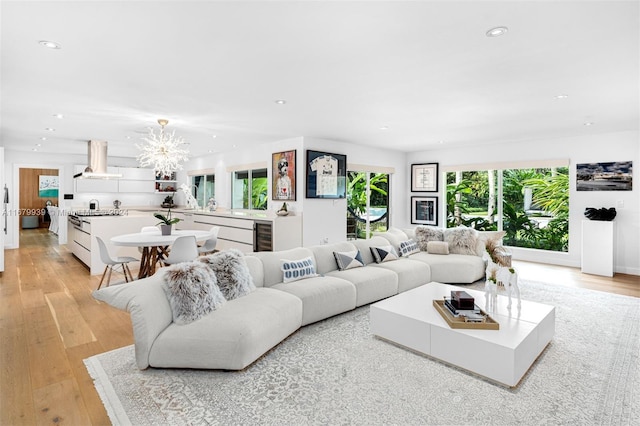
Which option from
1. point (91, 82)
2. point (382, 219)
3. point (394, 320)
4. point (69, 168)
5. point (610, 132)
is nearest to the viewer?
point (394, 320)

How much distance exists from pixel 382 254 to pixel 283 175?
9.62ft

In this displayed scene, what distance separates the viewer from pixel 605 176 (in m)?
5.90

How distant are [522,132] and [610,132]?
144cm

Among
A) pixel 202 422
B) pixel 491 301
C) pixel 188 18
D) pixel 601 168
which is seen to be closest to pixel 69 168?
pixel 188 18

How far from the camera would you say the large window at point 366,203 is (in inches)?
303

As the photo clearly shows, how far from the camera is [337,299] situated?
11.6 ft

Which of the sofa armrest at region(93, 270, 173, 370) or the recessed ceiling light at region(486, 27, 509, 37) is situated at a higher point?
the recessed ceiling light at region(486, 27, 509, 37)

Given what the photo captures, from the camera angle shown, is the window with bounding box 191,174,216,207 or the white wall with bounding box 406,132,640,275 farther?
the window with bounding box 191,174,216,207

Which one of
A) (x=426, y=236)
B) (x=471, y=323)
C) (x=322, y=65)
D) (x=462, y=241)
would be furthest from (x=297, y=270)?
(x=462, y=241)

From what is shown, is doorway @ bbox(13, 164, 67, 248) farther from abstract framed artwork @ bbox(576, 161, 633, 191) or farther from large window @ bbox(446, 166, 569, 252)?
abstract framed artwork @ bbox(576, 161, 633, 191)

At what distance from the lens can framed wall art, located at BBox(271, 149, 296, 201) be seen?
6.56 meters

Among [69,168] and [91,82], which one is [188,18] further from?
[69,168]

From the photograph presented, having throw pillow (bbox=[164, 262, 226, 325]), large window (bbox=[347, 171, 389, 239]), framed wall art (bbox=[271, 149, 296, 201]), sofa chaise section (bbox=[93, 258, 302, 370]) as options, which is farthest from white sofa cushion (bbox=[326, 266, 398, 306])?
large window (bbox=[347, 171, 389, 239])

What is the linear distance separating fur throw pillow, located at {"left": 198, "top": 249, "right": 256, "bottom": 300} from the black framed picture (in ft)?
10.9
